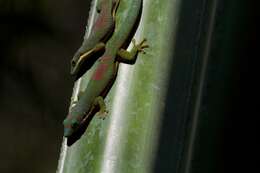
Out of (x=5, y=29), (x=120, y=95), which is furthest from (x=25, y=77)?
(x=120, y=95)

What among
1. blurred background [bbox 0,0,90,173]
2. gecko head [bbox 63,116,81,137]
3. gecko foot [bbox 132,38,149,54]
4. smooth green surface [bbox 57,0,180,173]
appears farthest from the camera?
blurred background [bbox 0,0,90,173]

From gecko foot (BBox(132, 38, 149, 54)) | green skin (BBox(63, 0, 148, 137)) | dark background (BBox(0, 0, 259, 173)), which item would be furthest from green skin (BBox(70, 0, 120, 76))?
dark background (BBox(0, 0, 259, 173))

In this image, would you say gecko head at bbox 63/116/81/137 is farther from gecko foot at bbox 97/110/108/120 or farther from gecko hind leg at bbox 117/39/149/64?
gecko hind leg at bbox 117/39/149/64

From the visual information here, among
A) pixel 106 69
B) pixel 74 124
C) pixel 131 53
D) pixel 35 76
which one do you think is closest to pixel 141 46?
A: pixel 131 53

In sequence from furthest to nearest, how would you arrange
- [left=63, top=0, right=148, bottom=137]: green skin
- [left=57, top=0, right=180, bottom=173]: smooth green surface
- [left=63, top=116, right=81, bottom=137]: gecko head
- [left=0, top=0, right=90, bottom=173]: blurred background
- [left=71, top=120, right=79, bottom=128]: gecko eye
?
[left=0, top=0, right=90, bottom=173]: blurred background < [left=71, top=120, right=79, bottom=128]: gecko eye < [left=63, top=116, right=81, bottom=137]: gecko head < [left=63, top=0, right=148, bottom=137]: green skin < [left=57, top=0, right=180, bottom=173]: smooth green surface

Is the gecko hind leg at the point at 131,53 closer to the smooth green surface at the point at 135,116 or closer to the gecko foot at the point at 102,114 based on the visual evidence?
the smooth green surface at the point at 135,116

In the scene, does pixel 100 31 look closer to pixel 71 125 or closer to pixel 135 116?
pixel 71 125
